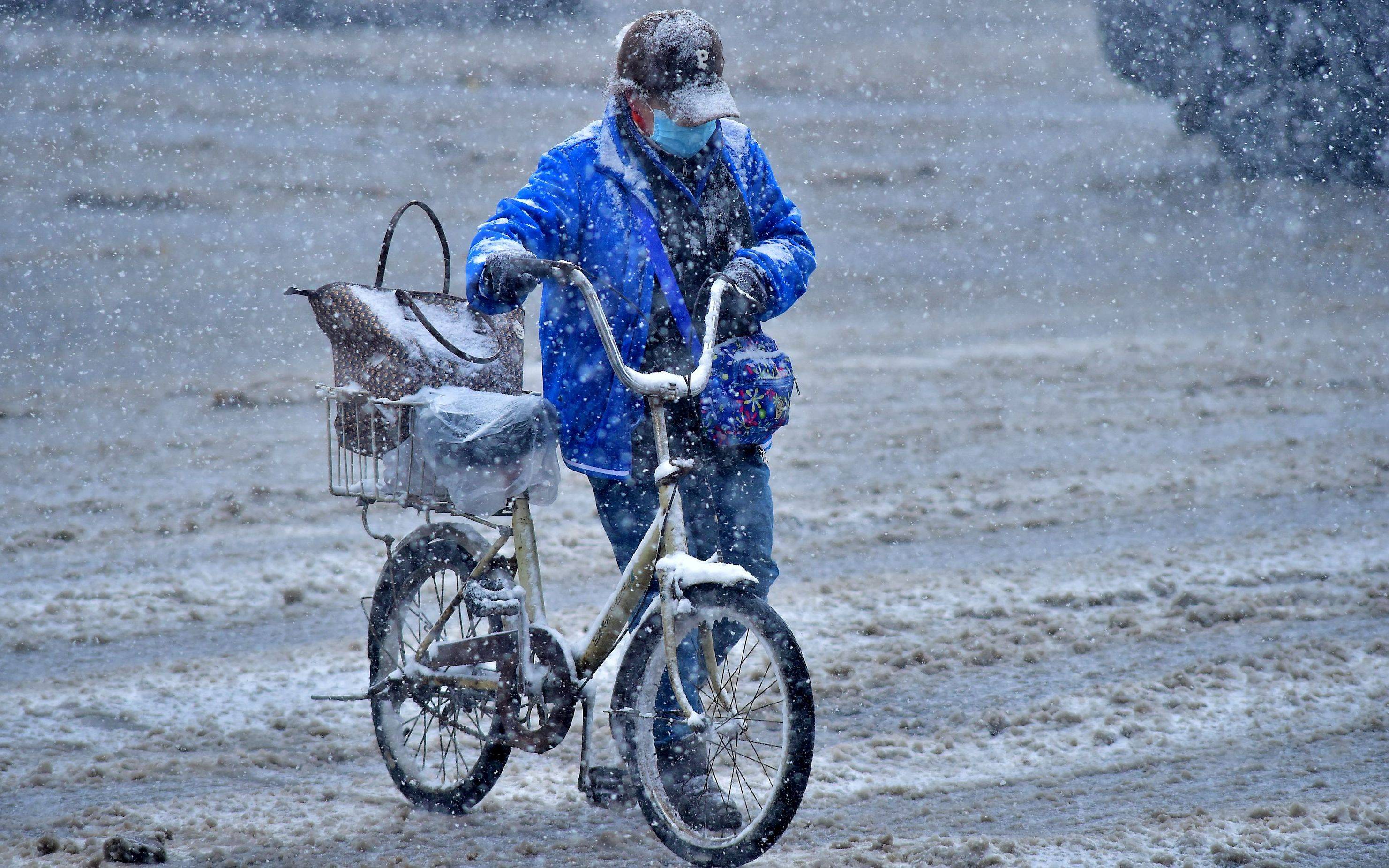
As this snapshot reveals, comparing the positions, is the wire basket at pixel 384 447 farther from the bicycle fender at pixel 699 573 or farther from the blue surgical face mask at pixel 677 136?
the blue surgical face mask at pixel 677 136

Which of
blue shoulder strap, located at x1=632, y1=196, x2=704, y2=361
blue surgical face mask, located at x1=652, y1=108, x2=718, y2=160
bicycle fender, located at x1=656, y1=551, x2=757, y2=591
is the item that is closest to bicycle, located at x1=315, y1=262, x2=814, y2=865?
bicycle fender, located at x1=656, y1=551, x2=757, y2=591

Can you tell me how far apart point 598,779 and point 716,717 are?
1.29 ft

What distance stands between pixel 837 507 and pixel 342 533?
262cm

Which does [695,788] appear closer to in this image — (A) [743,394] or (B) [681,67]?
(A) [743,394]

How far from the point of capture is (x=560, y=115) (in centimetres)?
1853

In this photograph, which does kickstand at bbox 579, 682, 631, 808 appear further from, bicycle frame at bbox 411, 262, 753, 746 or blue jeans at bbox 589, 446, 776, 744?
blue jeans at bbox 589, 446, 776, 744

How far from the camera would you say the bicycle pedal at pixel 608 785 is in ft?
10.3

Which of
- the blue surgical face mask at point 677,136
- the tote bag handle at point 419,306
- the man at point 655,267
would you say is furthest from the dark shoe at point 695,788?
the blue surgical face mask at point 677,136

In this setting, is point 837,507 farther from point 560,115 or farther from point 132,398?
point 560,115

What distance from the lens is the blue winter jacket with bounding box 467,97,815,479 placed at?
3105 millimetres

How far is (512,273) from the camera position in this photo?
9.38 feet

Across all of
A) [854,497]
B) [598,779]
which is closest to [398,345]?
[598,779]

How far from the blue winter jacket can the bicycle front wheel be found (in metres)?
0.46

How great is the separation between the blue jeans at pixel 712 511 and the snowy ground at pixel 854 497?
672mm
